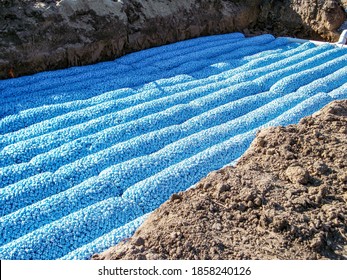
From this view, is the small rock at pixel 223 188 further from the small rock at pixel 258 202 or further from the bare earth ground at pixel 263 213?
the small rock at pixel 258 202

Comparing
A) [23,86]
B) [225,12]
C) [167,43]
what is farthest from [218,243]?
[225,12]

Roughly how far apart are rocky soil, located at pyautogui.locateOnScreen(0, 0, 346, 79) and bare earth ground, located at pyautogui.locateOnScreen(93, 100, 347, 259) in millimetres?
2139

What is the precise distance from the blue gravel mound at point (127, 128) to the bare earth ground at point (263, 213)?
0.26 metres

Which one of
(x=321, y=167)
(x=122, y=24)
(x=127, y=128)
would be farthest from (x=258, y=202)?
(x=122, y=24)

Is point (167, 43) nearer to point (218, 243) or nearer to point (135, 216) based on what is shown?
point (135, 216)

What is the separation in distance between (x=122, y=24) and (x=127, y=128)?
1.75m

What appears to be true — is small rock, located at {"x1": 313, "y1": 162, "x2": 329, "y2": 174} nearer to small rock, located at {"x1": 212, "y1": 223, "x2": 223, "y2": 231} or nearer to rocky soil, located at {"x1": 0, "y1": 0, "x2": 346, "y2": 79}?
small rock, located at {"x1": 212, "y1": 223, "x2": 223, "y2": 231}

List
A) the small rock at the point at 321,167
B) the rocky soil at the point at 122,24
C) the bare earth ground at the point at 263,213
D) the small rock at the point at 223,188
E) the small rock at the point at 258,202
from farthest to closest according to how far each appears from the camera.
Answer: the rocky soil at the point at 122,24 → the small rock at the point at 321,167 → the small rock at the point at 223,188 → the small rock at the point at 258,202 → the bare earth ground at the point at 263,213

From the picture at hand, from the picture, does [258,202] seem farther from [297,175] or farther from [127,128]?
[127,128]

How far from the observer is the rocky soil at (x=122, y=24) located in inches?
134

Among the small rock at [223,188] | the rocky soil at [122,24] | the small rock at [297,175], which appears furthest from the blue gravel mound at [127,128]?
the small rock at [297,175]

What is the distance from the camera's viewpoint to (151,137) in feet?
8.23

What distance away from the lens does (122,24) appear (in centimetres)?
397

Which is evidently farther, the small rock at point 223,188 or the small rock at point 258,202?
the small rock at point 223,188
